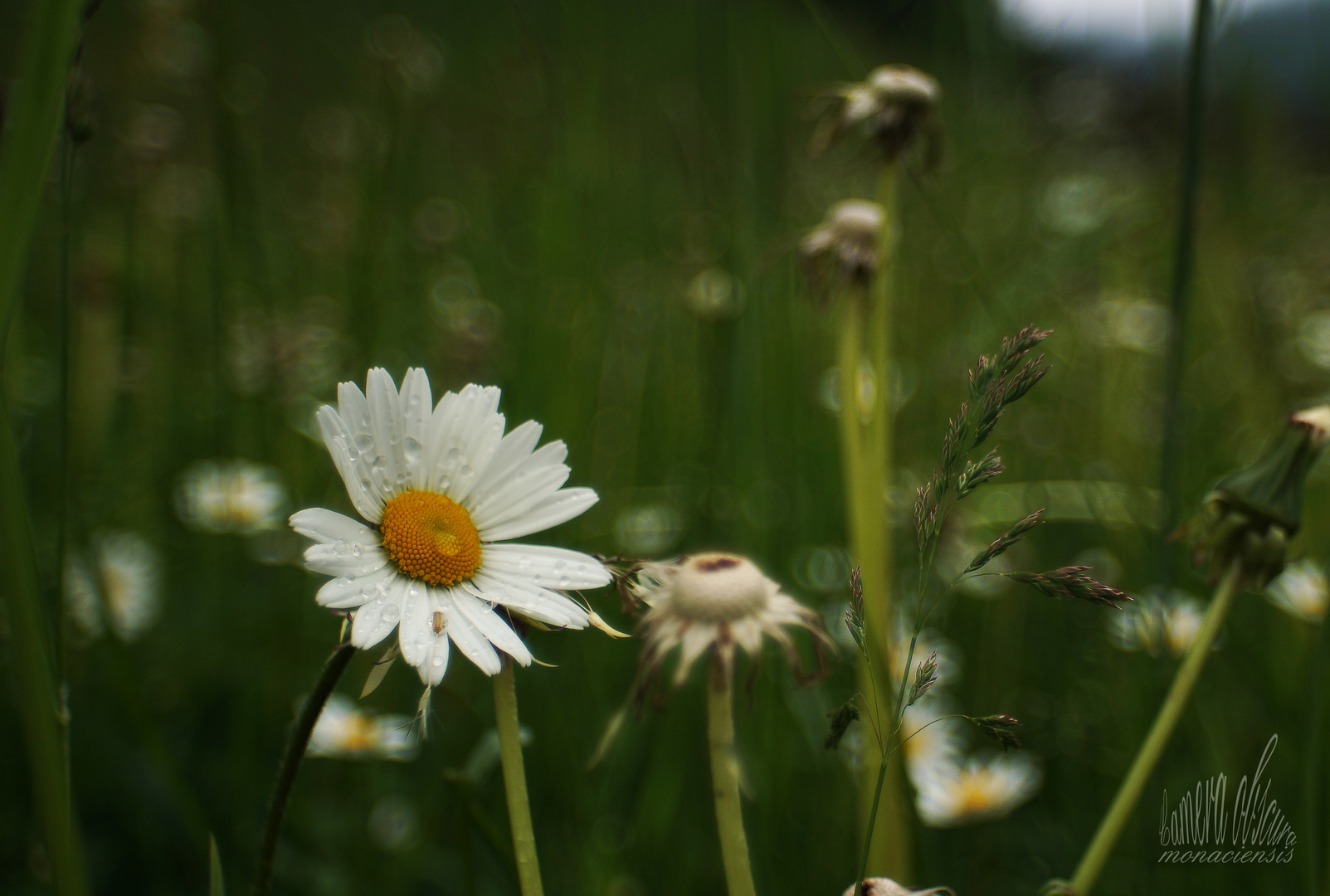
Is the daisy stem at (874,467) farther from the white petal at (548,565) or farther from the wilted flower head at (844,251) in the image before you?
the white petal at (548,565)

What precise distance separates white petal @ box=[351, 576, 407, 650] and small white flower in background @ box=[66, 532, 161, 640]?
90 centimetres

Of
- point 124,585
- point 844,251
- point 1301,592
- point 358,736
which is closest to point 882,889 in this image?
point 844,251

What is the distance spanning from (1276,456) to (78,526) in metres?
0.75

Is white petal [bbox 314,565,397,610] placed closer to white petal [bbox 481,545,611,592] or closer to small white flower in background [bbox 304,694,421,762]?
white petal [bbox 481,545,611,592]

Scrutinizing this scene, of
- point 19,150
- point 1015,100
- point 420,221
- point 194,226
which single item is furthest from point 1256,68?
point 194,226

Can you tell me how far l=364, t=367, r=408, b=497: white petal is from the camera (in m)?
0.39

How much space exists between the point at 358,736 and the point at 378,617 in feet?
1.86

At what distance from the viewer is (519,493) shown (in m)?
0.43

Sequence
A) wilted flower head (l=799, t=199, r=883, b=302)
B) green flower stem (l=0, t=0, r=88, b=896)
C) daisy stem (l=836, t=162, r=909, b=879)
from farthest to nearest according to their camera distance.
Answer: wilted flower head (l=799, t=199, r=883, b=302), daisy stem (l=836, t=162, r=909, b=879), green flower stem (l=0, t=0, r=88, b=896)

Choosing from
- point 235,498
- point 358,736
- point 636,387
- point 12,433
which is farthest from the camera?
point 636,387

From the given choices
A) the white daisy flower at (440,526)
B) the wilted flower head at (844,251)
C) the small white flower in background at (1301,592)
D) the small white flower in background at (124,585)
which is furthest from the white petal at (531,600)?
the small white flower in background at (124,585)

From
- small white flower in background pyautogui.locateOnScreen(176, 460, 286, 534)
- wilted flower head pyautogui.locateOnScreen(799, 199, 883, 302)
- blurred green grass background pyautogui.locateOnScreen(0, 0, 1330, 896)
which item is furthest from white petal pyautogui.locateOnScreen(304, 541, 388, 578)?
small white flower in background pyautogui.locateOnScreen(176, 460, 286, 534)

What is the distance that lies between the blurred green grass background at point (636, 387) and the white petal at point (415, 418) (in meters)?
0.16

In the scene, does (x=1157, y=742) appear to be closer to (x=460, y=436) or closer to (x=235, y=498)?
(x=460, y=436)
